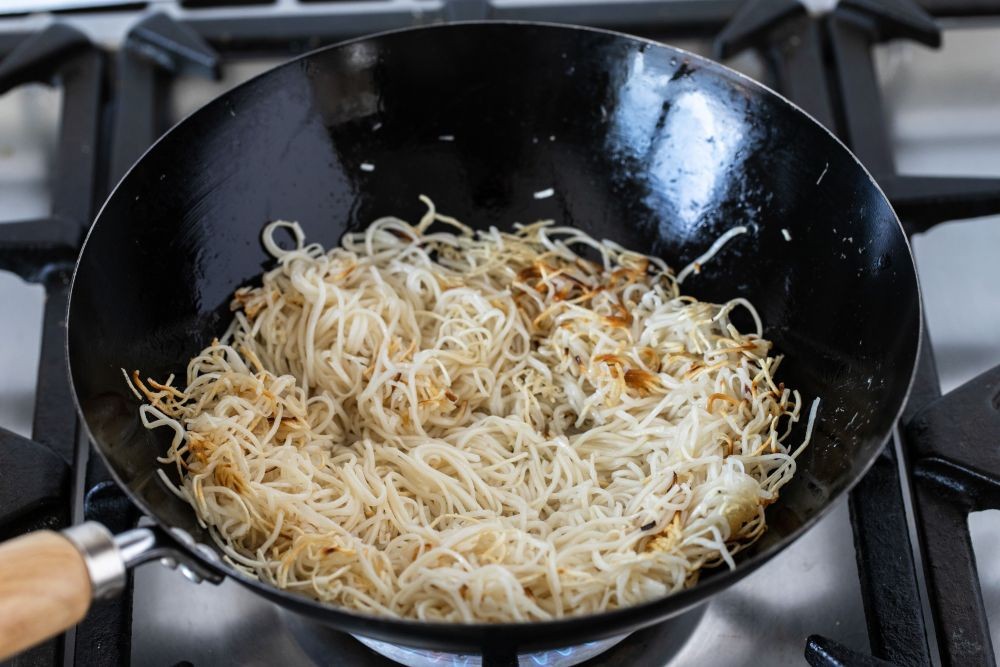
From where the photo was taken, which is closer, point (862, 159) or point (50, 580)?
point (50, 580)

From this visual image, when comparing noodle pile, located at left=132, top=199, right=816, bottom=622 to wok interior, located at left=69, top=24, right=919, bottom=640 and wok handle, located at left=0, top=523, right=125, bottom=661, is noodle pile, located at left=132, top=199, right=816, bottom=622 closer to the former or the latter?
wok interior, located at left=69, top=24, right=919, bottom=640

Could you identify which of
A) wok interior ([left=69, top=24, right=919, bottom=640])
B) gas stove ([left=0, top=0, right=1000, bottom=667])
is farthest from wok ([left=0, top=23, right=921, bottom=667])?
gas stove ([left=0, top=0, right=1000, bottom=667])

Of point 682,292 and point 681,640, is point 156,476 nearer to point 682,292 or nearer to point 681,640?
point 681,640

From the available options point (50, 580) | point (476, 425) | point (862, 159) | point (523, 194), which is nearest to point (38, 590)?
point (50, 580)

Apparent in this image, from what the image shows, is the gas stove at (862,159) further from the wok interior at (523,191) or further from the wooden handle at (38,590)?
the wooden handle at (38,590)

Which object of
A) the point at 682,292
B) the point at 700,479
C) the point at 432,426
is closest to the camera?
the point at 700,479

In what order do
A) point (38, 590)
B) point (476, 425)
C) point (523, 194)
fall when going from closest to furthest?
point (38, 590), point (476, 425), point (523, 194)

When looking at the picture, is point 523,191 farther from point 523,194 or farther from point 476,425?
point 476,425

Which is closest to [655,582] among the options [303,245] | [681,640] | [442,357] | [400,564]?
[681,640]
